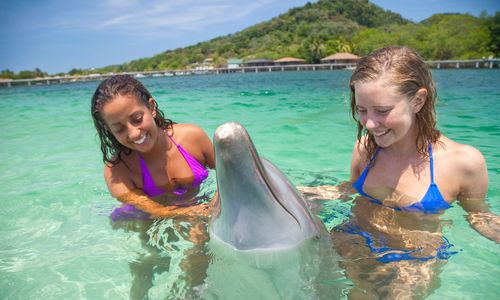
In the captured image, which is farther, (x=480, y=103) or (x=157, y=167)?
(x=480, y=103)

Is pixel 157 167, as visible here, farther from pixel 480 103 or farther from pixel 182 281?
pixel 480 103

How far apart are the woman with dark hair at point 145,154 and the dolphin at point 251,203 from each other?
1167mm

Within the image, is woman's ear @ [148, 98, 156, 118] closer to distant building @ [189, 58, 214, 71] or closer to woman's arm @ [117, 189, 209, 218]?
woman's arm @ [117, 189, 209, 218]

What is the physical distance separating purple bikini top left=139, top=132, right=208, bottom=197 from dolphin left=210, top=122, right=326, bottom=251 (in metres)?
1.64

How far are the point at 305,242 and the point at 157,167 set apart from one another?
199 centimetres

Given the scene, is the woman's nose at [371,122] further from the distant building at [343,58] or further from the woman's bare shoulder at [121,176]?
the distant building at [343,58]

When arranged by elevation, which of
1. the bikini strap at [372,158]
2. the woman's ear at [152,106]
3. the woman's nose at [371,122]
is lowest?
the bikini strap at [372,158]

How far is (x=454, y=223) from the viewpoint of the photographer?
304 cm

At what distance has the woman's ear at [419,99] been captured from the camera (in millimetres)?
2416

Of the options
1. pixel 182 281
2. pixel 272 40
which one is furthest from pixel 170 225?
pixel 272 40

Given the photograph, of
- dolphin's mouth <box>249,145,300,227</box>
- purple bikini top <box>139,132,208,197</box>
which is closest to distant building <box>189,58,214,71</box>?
purple bikini top <box>139,132,208,197</box>

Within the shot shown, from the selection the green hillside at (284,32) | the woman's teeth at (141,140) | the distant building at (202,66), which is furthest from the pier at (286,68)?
the woman's teeth at (141,140)

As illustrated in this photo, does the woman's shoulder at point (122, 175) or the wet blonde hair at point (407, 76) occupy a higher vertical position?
the wet blonde hair at point (407, 76)

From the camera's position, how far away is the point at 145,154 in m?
3.53
